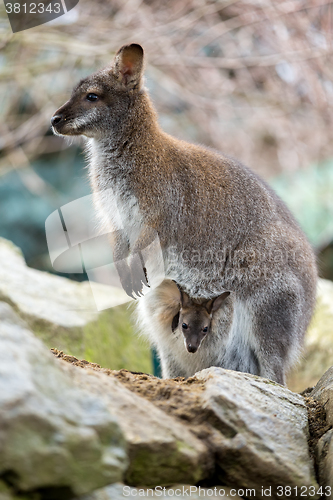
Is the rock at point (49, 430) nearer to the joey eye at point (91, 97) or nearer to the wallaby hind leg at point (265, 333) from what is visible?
the wallaby hind leg at point (265, 333)

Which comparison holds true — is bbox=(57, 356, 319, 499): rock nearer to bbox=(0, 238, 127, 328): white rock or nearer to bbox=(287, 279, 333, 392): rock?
bbox=(0, 238, 127, 328): white rock

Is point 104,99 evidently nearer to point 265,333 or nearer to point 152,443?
point 265,333

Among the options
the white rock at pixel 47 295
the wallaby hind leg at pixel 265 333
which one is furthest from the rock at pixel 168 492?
the white rock at pixel 47 295

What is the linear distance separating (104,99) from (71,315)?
73.9 inches

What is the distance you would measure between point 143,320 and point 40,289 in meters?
1.34

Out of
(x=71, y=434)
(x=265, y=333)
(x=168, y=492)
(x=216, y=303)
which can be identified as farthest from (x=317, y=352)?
(x=71, y=434)

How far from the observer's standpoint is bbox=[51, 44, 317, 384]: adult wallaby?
3684 mm

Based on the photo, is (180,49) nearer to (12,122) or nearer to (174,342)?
(12,122)

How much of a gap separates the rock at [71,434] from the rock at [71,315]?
2.35m

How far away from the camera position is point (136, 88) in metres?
3.84

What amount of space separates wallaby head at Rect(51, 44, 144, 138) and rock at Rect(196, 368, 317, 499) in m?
1.90

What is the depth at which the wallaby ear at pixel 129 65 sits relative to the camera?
3702mm

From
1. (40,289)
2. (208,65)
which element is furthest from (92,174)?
(208,65)

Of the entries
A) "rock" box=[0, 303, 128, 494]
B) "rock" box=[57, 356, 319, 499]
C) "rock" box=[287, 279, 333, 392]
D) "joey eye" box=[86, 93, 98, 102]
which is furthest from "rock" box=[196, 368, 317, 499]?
"rock" box=[287, 279, 333, 392]
